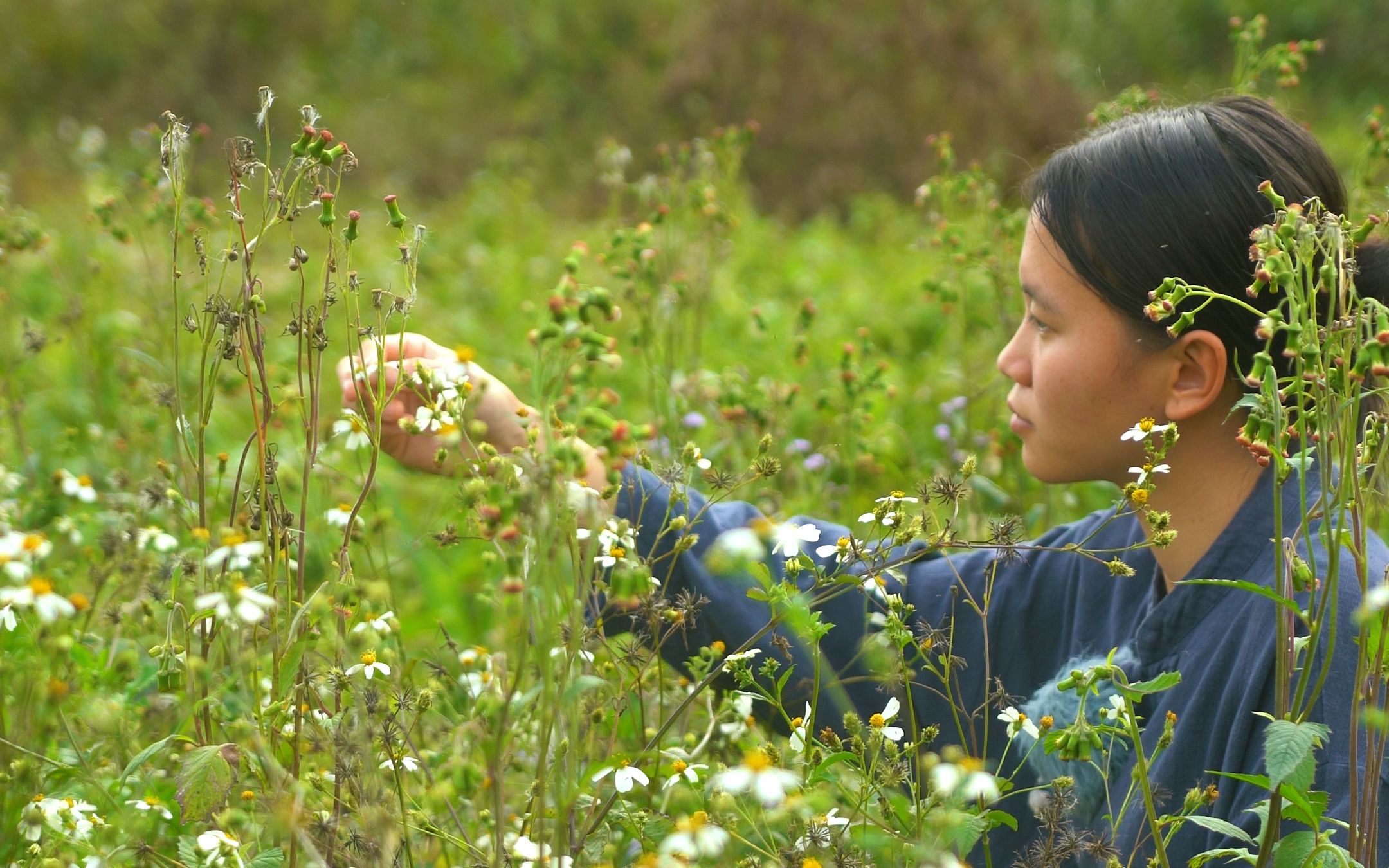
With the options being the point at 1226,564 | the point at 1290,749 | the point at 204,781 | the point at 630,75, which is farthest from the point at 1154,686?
the point at 630,75

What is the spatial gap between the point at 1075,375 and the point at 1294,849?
64 centimetres

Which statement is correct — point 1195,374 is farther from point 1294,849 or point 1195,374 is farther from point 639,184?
point 639,184

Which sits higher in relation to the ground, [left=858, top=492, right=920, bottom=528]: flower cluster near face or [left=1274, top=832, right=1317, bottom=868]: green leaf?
[left=858, top=492, right=920, bottom=528]: flower cluster near face

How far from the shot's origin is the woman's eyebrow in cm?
159

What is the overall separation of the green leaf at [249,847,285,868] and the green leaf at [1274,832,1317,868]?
Result: 0.79 metres

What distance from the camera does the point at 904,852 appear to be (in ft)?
3.58

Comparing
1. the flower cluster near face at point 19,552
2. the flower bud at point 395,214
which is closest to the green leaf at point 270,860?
the flower cluster near face at point 19,552

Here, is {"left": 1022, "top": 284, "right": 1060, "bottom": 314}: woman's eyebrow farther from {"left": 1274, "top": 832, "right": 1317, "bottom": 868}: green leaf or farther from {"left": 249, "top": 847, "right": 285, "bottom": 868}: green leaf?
{"left": 249, "top": 847, "right": 285, "bottom": 868}: green leaf

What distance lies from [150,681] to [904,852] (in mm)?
924

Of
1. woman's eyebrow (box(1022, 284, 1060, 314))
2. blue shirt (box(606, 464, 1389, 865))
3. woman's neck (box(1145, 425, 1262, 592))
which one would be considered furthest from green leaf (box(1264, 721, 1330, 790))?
woman's eyebrow (box(1022, 284, 1060, 314))

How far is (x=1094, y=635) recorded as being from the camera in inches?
69.2

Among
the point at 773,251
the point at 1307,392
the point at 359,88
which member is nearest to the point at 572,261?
the point at 1307,392

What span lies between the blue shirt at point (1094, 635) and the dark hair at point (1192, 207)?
23 cm

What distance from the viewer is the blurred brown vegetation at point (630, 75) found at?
7.59 m
